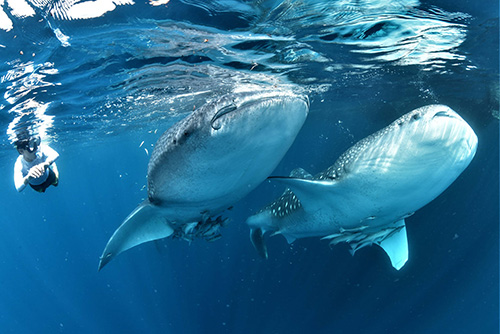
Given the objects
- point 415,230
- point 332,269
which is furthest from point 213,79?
point 415,230

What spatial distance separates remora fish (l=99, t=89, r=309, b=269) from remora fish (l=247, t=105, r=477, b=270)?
0.62 metres

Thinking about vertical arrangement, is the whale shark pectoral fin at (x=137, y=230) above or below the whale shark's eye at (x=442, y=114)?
below

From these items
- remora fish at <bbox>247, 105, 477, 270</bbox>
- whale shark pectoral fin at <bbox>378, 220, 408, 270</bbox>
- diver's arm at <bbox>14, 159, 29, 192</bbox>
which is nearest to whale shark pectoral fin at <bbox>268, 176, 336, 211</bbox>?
remora fish at <bbox>247, 105, 477, 270</bbox>

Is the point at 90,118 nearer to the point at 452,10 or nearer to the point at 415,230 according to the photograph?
the point at 452,10

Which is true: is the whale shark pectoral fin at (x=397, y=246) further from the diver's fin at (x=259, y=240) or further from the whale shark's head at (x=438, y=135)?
the whale shark's head at (x=438, y=135)

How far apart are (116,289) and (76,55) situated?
94.6 ft

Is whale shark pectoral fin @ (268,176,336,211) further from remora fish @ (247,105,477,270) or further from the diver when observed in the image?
the diver

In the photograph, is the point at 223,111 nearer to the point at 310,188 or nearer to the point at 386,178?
the point at 310,188

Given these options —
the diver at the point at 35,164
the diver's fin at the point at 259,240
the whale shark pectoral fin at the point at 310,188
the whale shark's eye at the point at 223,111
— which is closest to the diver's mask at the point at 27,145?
the diver at the point at 35,164

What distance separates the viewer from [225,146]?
9.33 feet

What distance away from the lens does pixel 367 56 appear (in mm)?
10172

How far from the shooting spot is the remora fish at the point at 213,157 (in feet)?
8.65

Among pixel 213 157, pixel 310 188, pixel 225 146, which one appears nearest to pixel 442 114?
pixel 310 188

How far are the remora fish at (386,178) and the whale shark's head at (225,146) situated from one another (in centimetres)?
55
